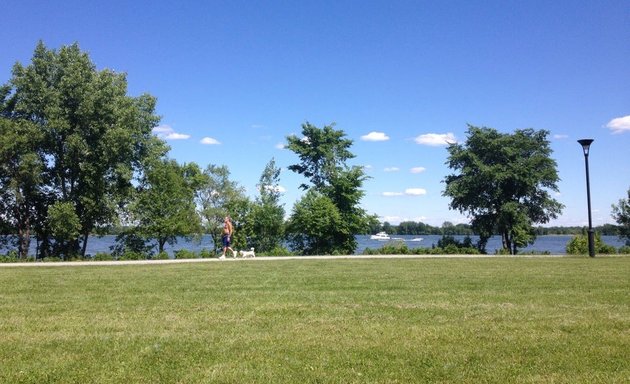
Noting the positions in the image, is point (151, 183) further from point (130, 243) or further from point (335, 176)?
point (335, 176)

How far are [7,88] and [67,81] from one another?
14.8ft

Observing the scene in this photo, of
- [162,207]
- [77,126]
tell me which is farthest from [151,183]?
[77,126]

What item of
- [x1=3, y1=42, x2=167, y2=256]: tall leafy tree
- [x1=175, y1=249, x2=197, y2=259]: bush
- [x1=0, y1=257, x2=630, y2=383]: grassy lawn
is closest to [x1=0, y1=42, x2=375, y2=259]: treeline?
[x1=3, y1=42, x2=167, y2=256]: tall leafy tree

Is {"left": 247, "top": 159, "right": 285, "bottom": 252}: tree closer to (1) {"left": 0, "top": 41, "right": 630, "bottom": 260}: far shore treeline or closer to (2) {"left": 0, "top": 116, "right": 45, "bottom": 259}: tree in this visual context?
(1) {"left": 0, "top": 41, "right": 630, "bottom": 260}: far shore treeline

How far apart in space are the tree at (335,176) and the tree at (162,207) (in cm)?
885

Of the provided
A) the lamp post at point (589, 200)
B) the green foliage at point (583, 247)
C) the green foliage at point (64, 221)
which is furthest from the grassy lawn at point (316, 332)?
the green foliage at point (583, 247)

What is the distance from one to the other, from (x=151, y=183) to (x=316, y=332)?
29.8 meters

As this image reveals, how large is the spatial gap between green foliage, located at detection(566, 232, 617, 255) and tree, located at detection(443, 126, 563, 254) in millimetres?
6254

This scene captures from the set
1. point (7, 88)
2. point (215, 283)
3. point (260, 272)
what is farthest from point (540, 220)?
point (7, 88)

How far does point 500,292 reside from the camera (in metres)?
10.5

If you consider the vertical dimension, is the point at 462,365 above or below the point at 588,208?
below

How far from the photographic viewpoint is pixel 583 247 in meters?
28.2

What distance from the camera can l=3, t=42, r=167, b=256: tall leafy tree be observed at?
88.1 feet

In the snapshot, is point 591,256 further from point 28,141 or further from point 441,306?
point 28,141
